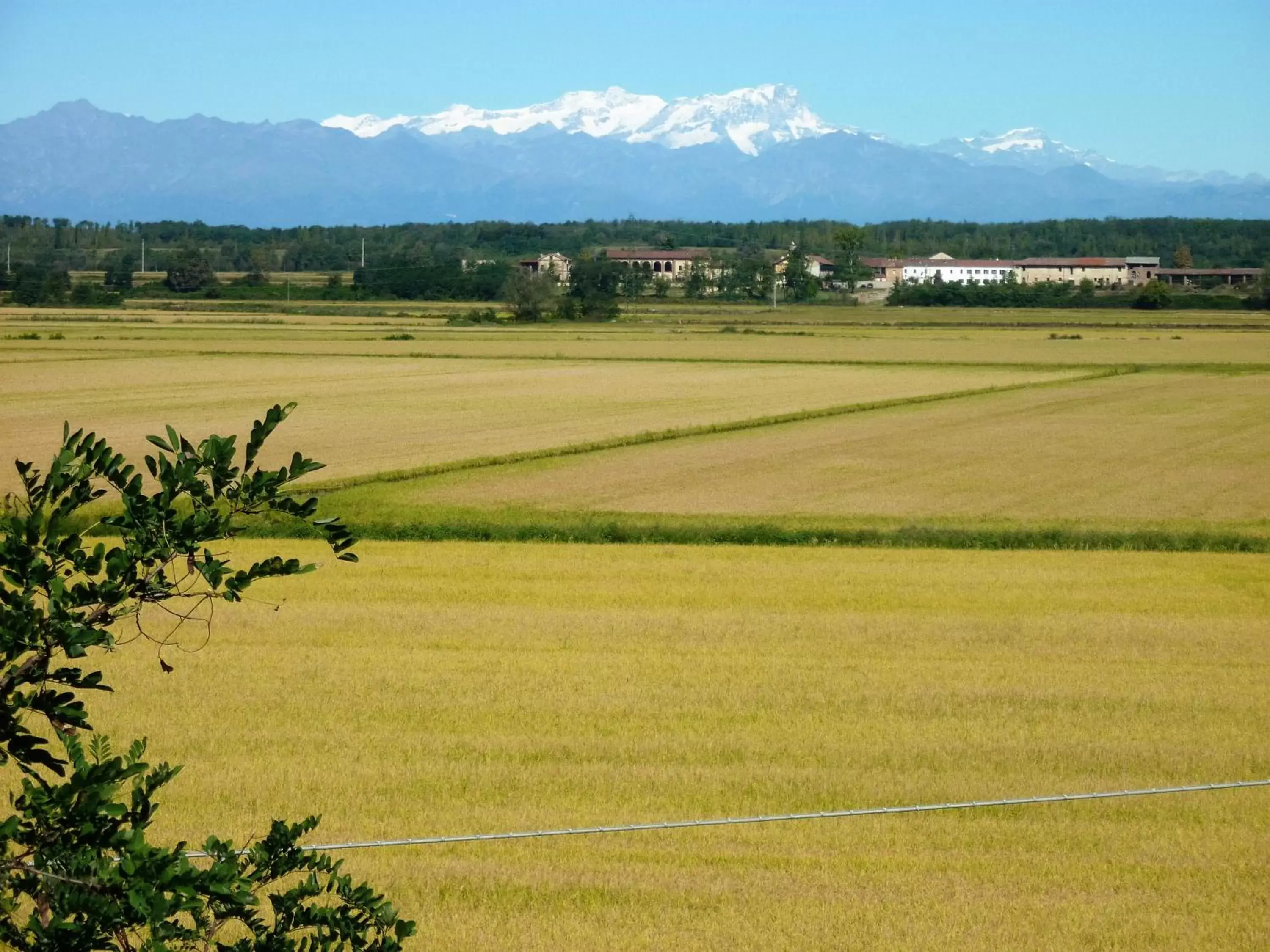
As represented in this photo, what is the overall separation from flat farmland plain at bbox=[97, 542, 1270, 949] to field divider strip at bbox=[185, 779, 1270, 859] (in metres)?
0.07

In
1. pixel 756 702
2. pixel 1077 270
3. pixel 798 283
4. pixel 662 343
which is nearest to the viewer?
pixel 756 702

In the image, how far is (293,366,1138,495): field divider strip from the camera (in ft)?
88.1

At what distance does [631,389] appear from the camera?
159ft

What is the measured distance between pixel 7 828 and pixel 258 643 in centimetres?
1038

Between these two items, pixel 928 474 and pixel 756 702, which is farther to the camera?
pixel 928 474

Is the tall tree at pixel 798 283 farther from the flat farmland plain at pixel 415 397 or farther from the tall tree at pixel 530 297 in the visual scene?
the flat farmland plain at pixel 415 397

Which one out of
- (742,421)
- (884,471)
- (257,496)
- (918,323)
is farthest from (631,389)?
(918,323)

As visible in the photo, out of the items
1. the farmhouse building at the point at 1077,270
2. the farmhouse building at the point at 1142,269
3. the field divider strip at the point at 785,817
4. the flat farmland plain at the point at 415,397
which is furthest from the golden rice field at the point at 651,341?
the farmhouse building at the point at 1077,270

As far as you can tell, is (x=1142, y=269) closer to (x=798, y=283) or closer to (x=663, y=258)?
(x=663, y=258)

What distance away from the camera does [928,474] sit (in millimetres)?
28422

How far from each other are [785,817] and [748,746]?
153cm

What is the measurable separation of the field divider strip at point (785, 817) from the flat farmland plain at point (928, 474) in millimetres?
13046

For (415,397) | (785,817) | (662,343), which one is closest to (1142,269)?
(662,343)

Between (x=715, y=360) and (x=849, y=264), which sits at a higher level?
(x=849, y=264)
